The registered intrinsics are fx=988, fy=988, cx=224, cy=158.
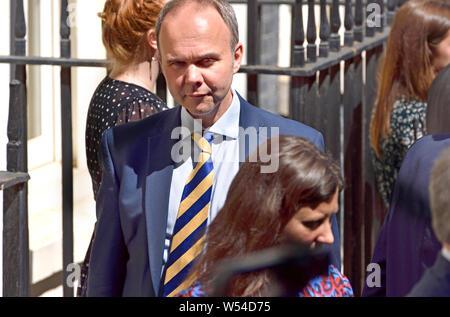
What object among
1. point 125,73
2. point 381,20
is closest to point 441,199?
point 125,73

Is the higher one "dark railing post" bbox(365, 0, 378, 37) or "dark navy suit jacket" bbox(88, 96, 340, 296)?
"dark railing post" bbox(365, 0, 378, 37)

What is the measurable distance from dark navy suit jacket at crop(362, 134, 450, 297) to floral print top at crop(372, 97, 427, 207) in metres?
1.95

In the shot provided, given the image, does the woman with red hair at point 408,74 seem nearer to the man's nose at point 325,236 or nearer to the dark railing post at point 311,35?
the dark railing post at point 311,35


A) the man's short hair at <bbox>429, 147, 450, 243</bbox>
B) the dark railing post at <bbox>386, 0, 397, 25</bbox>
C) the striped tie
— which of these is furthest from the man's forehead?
the dark railing post at <bbox>386, 0, 397, 25</bbox>

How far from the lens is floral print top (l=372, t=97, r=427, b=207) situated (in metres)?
4.69

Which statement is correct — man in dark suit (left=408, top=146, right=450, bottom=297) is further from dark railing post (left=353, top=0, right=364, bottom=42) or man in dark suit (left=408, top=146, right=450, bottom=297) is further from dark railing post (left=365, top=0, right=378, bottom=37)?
dark railing post (left=365, top=0, right=378, bottom=37)

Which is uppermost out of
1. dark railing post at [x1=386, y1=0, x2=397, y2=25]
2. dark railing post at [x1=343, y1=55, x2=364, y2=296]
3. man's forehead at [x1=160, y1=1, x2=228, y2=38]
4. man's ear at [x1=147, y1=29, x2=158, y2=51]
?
dark railing post at [x1=386, y1=0, x2=397, y2=25]

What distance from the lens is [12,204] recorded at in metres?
3.66

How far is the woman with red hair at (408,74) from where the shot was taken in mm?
4676

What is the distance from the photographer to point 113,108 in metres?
3.45

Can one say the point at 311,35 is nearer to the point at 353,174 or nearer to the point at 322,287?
the point at 353,174

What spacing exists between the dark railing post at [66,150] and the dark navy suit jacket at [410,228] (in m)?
1.66

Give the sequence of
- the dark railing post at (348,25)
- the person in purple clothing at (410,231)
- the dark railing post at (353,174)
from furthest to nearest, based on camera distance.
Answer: the dark railing post at (353,174), the dark railing post at (348,25), the person in purple clothing at (410,231)

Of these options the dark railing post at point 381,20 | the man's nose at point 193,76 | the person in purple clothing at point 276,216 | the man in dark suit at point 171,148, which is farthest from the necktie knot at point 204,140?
the dark railing post at point 381,20
